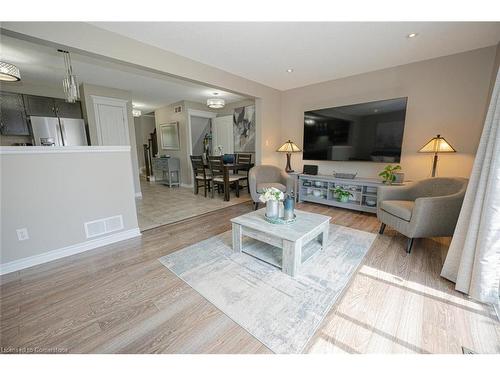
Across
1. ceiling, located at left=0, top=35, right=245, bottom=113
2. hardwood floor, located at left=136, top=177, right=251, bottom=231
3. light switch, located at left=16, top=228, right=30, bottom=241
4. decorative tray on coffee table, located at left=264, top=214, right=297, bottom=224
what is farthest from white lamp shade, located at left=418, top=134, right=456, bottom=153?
light switch, located at left=16, top=228, right=30, bottom=241

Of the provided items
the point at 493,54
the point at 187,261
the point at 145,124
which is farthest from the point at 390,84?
the point at 145,124

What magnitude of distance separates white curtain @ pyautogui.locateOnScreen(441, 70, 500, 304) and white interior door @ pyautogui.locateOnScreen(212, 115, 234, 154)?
194 inches

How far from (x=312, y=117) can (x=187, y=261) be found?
344 centimetres

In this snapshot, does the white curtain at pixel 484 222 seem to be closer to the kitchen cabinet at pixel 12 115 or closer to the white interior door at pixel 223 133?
the white interior door at pixel 223 133

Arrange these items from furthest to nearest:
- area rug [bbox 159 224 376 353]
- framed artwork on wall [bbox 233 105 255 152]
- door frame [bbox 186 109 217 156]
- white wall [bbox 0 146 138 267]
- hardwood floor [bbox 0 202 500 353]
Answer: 1. door frame [bbox 186 109 217 156]
2. framed artwork on wall [bbox 233 105 255 152]
3. white wall [bbox 0 146 138 267]
4. area rug [bbox 159 224 376 353]
5. hardwood floor [bbox 0 202 500 353]

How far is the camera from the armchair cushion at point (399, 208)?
2123mm

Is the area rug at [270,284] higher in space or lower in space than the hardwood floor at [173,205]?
lower

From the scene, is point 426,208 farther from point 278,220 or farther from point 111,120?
point 111,120

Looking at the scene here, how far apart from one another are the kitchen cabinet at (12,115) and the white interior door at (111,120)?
46.5 inches

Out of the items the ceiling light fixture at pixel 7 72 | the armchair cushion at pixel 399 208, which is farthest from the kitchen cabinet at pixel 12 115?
the armchair cushion at pixel 399 208

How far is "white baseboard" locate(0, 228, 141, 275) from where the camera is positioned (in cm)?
187

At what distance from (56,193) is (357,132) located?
166 inches

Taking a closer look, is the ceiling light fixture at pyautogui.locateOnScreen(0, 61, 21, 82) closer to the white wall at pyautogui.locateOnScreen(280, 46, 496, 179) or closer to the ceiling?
the ceiling
